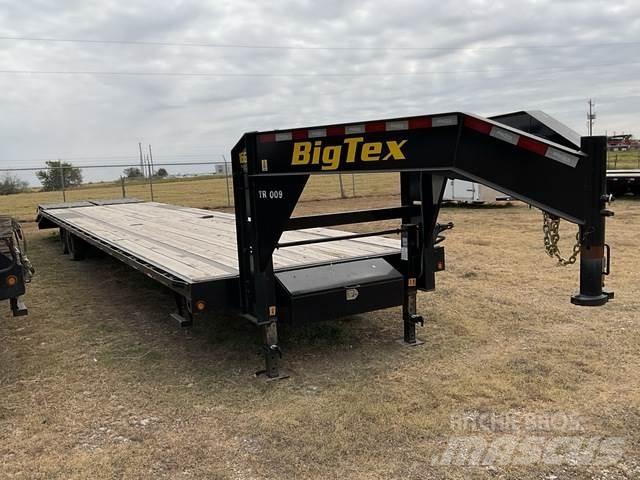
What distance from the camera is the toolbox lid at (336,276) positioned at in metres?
4.40

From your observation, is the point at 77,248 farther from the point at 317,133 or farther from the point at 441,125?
the point at 441,125

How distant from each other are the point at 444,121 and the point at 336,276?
206cm

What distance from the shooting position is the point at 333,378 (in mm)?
4316

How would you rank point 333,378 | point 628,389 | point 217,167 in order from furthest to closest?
point 217,167
point 333,378
point 628,389

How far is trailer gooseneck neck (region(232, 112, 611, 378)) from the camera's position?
256 cm

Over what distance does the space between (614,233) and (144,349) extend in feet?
28.3


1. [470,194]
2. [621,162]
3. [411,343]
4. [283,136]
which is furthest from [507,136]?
[621,162]

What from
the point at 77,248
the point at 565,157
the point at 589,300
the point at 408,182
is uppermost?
the point at 565,157

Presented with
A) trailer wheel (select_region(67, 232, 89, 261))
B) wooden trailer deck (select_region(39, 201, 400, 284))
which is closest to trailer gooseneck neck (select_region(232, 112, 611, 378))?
wooden trailer deck (select_region(39, 201, 400, 284))

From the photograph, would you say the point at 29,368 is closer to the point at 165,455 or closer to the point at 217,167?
the point at 165,455

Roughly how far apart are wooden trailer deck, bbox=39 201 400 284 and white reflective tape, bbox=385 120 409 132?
178 cm

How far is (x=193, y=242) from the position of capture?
6402 millimetres

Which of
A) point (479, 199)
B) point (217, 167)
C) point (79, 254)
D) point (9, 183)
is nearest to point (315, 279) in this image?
point (79, 254)

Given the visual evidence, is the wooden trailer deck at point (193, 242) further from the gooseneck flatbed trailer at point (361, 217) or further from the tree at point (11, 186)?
the tree at point (11, 186)
